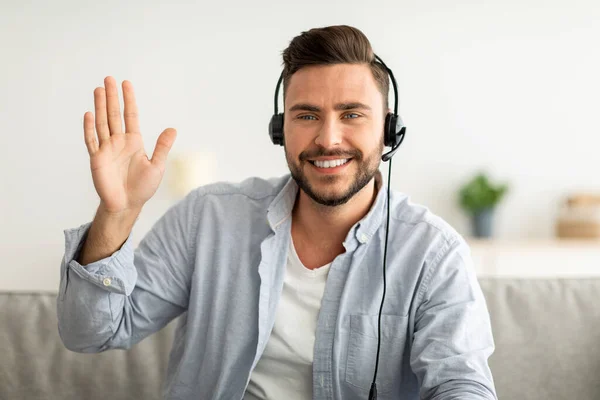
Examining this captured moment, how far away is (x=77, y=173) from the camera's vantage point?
3.97 meters

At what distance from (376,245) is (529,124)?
120 inches

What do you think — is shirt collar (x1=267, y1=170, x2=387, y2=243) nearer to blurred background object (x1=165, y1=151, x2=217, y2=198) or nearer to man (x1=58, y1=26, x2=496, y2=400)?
man (x1=58, y1=26, x2=496, y2=400)

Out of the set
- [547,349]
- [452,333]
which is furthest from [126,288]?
[547,349]

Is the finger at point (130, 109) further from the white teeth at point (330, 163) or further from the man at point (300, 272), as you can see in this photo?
the white teeth at point (330, 163)

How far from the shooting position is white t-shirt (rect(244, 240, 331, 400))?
154 centimetres

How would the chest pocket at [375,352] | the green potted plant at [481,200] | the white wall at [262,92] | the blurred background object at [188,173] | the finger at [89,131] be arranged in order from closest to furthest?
the finger at [89,131], the chest pocket at [375,352], the blurred background object at [188,173], the white wall at [262,92], the green potted plant at [481,200]

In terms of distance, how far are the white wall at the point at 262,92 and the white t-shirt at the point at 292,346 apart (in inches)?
100

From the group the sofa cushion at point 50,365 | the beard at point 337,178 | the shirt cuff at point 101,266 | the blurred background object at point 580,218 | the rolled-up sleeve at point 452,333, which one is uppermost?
the beard at point 337,178

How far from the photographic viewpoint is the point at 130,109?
A: 1389mm

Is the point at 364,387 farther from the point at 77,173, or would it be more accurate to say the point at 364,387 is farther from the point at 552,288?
the point at 77,173

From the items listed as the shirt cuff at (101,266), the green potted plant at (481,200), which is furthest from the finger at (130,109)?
the green potted plant at (481,200)

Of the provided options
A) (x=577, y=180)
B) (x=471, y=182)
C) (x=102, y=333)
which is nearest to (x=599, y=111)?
(x=577, y=180)

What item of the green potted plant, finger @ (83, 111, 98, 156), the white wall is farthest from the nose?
the green potted plant

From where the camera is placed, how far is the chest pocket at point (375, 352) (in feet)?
4.93
